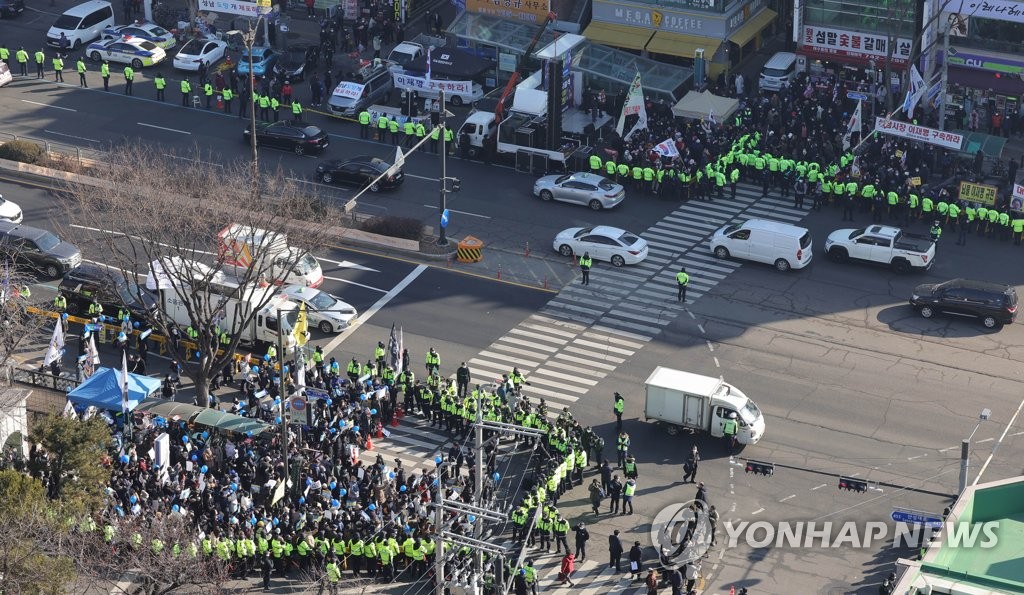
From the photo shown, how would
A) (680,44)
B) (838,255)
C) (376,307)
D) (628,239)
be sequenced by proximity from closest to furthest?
(376,307) → (628,239) → (838,255) → (680,44)

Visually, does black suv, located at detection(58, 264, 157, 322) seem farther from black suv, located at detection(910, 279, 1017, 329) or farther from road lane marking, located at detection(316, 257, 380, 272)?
A: black suv, located at detection(910, 279, 1017, 329)

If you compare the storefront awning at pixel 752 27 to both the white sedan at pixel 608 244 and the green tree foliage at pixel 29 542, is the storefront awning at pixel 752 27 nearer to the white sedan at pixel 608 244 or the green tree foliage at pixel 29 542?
the white sedan at pixel 608 244

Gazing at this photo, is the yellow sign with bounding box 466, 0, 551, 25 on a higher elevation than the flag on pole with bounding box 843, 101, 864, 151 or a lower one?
higher

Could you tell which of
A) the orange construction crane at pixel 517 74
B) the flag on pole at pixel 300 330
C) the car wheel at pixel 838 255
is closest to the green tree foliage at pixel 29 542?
the flag on pole at pixel 300 330

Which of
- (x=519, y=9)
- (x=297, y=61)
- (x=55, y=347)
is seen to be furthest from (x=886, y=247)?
(x=297, y=61)

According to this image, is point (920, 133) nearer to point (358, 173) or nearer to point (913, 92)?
point (913, 92)

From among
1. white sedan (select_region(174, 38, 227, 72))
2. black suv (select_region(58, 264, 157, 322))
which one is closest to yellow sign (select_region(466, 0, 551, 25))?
white sedan (select_region(174, 38, 227, 72))
